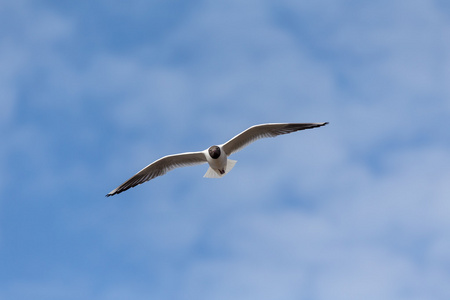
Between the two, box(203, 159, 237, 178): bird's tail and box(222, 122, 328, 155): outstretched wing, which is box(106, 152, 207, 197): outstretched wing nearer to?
box(203, 159, 237, 178): bird's tail

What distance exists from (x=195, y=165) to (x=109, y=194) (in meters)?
2.63

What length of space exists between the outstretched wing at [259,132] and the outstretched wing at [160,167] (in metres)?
0.95

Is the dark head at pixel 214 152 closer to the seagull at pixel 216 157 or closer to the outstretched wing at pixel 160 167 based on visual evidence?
the seagull at pixel 216 157

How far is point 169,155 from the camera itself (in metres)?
22.0

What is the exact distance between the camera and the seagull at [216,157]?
21.3 m

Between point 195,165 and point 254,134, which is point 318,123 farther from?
point 195,165

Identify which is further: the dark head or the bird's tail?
the bird's tail

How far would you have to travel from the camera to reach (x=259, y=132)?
2161cm

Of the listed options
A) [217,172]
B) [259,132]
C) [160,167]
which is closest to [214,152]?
[217,172]

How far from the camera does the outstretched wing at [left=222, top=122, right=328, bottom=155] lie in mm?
21359

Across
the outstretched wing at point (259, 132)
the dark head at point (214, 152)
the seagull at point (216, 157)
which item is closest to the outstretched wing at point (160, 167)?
the seagull at point (216, 157)

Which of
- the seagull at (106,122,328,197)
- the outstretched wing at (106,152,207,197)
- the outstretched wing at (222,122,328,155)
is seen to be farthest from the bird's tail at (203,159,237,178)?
the outstretched wing at (106,152,207,197)

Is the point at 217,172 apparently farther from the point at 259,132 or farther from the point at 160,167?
the point at 160,167

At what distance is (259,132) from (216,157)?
4.76ft
